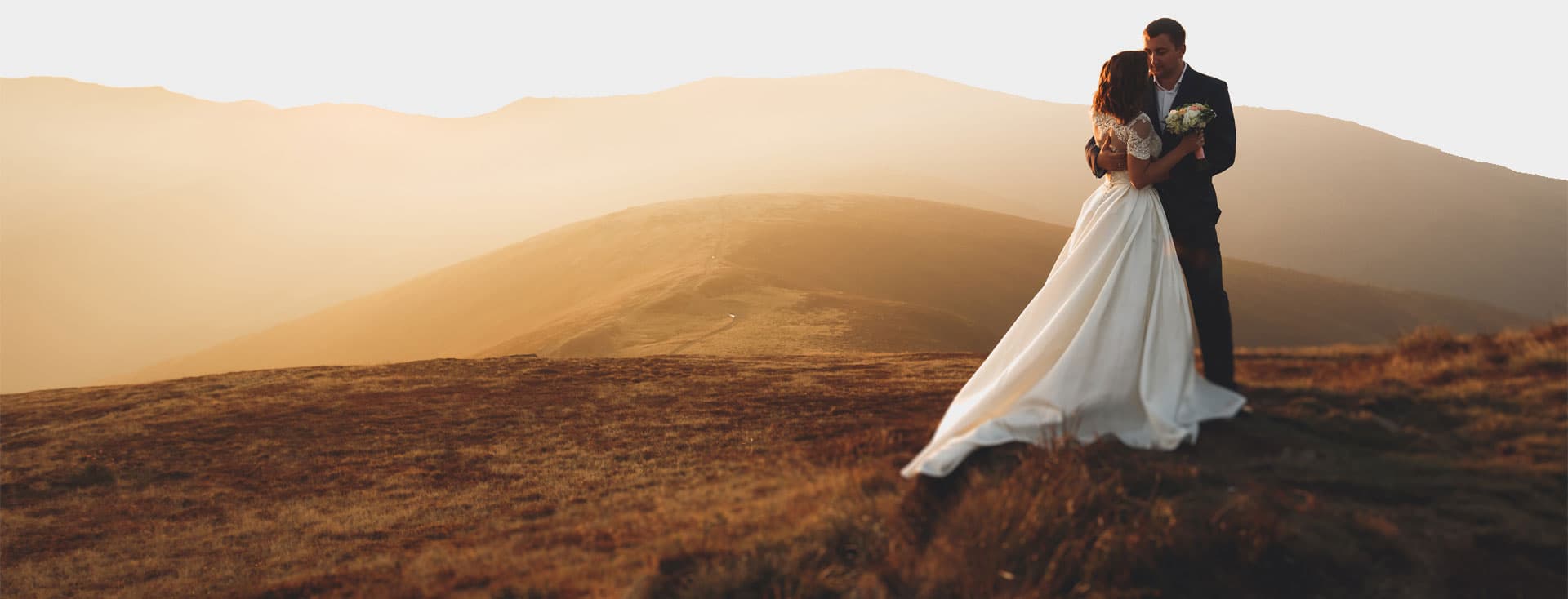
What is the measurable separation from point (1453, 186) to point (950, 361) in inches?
3717

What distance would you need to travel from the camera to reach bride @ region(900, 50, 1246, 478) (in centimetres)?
483

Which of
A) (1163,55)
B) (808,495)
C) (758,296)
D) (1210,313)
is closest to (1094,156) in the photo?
(1163,55)

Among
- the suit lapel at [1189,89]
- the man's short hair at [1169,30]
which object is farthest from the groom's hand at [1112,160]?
the man's short hair at [1169,30]

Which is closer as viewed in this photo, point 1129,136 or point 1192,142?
point 1192,142

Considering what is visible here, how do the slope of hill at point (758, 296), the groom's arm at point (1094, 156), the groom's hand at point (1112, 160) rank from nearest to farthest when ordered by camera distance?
the groom's hand at point (1112, 160) < the groom's arm at point (1094, 156) < the slope of hill at point (758, 296)

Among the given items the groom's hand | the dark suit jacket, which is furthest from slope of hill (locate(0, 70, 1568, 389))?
the groom's hand

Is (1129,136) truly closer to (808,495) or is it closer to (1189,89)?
(1189,89)

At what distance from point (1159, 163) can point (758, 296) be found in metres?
29.2

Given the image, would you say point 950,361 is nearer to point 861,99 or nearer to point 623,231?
point 623,231

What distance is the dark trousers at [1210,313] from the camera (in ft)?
18.6

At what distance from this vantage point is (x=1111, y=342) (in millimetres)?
5184

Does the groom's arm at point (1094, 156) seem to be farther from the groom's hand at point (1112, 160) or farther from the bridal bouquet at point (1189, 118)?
the bridal bouquet at point (1189, 118)

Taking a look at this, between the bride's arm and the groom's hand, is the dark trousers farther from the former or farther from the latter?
the groom's hand

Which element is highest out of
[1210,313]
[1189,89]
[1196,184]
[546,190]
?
[1189,89]
